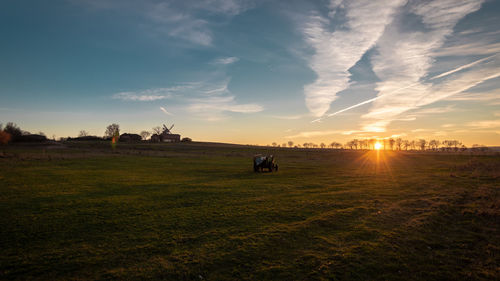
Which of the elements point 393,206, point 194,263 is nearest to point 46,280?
point 194,263

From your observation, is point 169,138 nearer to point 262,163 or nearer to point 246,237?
point 262,163

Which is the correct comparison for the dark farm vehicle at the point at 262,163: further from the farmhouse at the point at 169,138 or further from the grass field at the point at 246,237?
the farmhouse at the point at 169,138

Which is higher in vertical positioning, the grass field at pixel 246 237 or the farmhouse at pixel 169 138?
the farmhouse at pixel 169 138


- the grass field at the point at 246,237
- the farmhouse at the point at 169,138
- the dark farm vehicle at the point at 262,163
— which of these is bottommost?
the grass field at the point at 246,237

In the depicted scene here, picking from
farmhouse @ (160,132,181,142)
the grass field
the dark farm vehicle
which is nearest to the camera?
the grass field

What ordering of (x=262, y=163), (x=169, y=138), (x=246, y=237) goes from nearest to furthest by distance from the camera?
1. (x=246, y=237)
2. (x=262, y=163)
3. (x=169, y=138)

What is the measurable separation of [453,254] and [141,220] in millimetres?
11580

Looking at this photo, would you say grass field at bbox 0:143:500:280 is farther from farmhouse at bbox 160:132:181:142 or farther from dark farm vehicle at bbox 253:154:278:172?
farmhouse at bbox 160:132:181:142

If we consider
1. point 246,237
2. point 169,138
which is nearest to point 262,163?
point 246,237

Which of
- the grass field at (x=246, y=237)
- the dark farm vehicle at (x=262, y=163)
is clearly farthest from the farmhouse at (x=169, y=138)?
the grass field at (x=246, y=237)

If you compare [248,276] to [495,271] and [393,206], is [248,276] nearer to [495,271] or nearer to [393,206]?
[495,271]

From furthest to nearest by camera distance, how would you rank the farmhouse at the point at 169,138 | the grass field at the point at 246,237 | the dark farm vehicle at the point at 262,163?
the farmhouse at the point at 169,138
the dark farm vehicle at the point at 262,163
the grass field at the point at 246,237

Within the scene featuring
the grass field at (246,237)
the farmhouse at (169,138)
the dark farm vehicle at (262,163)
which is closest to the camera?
the grass field at (246,237)

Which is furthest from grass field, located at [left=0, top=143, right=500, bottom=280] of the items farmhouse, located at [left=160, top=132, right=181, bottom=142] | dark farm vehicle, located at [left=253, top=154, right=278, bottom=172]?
farmhouse, located at [left=160, top=132, right=181, bottom=142]
